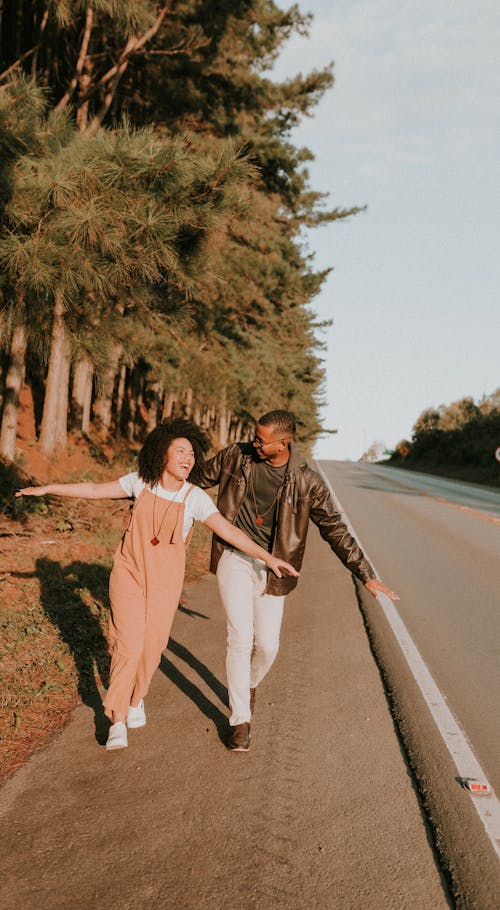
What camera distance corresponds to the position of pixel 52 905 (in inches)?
97.7

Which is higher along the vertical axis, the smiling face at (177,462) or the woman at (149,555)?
the smiling face at (177,462)

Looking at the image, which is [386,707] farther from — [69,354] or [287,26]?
[287,26]

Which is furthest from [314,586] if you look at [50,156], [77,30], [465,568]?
[77,30]

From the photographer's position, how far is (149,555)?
3.70 m

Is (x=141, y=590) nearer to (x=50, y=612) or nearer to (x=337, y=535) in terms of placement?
(x=337, y=535)

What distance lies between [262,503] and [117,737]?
1.59 metres

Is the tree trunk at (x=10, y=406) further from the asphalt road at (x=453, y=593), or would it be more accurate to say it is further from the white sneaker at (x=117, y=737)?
the white sneaker at (x=117, y=737)

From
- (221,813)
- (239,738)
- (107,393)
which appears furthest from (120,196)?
(107,393)

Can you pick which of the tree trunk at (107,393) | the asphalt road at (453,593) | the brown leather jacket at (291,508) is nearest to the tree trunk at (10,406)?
the tree trunk at (107,393)

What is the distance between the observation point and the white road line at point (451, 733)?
3260 mm

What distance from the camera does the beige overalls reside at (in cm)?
370

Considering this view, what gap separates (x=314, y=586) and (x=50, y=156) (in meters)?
5.80

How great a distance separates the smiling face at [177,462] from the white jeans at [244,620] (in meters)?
0.64

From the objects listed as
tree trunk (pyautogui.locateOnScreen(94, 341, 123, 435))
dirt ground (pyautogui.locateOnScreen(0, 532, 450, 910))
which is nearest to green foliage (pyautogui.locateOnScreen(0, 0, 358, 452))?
tree trunk (pyautogui.locateOnScreen(94, 341, 123, 435))
